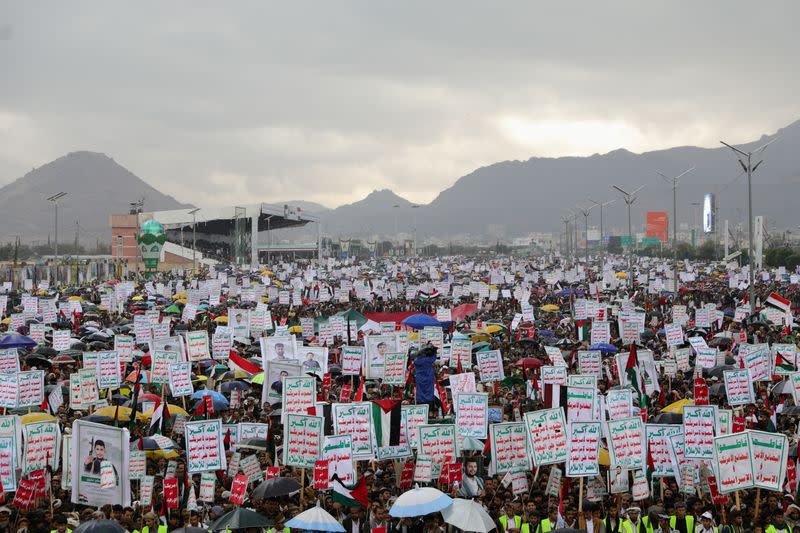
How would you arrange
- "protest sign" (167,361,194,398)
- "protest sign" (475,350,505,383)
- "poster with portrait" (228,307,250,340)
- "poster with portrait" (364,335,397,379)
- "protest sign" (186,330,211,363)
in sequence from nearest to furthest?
"protest sign" (167,361,194,398)
"protest sign" (475,350,505,383)
"poster with portrait" (364,335,397,379)
"protest sign" (186,330,211,363)
"poster with portrait" (228,307,250,340)

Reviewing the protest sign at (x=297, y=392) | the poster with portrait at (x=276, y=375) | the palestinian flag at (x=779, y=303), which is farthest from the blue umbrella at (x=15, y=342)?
the palestinian flag at (x=779, y=303)

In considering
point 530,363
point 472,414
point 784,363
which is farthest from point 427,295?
point 472,414

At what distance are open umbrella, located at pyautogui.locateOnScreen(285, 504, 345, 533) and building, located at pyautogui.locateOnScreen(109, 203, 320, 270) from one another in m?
83.1

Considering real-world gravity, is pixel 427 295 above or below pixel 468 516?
above

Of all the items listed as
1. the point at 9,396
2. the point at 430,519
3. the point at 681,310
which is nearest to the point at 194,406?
the point at 9,396

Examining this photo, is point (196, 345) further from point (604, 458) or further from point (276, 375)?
point (604, 458)

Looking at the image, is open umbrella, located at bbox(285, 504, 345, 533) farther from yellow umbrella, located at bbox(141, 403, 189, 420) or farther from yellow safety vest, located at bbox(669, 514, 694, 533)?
yellow umbrella, located at bbox(141, 403, 189, 420)

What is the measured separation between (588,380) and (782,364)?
20.1 ft

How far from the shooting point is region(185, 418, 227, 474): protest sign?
12.1 m

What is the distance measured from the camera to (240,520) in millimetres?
9922

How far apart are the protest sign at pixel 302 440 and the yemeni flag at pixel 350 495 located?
18.1 inches

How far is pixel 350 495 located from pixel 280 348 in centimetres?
795

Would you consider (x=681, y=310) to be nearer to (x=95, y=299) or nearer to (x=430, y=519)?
(x=430, y=519)

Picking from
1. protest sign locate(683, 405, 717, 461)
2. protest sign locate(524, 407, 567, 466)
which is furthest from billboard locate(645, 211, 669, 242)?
protest sign locate(524, 407, 567, 466)
